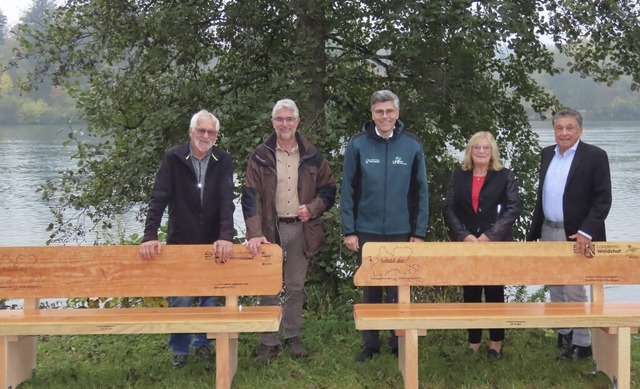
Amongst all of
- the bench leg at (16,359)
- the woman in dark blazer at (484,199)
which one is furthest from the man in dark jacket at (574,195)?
the bench leg at (16,359)

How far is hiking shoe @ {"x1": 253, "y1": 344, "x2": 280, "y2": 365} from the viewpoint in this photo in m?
4.75

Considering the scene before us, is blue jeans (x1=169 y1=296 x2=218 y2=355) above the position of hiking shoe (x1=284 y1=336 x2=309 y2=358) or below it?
above

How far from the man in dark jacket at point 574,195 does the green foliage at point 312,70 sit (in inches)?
62.7

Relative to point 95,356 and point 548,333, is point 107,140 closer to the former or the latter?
point 95,356

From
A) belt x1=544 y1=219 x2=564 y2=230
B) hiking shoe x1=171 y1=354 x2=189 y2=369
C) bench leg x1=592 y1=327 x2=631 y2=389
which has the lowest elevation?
hiking shoe x1=171 y1=354 x2=189 y2=369

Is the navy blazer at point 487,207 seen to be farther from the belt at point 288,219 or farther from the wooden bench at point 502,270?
Result: the belt at point 288,219

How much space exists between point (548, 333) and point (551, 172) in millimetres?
1325

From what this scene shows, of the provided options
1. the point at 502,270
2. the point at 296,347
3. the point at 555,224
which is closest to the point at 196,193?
the point at 296,347

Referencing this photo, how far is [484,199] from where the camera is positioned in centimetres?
471

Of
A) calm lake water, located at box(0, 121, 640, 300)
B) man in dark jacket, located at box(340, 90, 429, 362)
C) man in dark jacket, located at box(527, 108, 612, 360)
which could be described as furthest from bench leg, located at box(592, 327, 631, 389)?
calm lake water, located at box(0, 121, 640, 300)

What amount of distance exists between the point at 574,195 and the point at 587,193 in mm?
79

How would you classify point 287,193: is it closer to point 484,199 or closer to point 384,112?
point 384,112

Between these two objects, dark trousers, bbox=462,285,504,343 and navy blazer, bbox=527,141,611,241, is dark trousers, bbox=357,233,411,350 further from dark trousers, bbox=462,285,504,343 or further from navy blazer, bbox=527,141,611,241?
navy blazer, bbox=527,141,611,241

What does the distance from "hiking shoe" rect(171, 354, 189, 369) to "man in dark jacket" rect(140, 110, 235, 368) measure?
0.72 m
